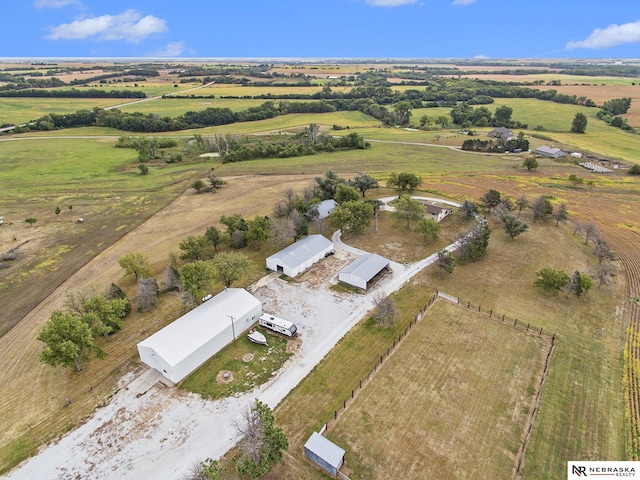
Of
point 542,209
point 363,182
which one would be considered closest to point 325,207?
point 363,182

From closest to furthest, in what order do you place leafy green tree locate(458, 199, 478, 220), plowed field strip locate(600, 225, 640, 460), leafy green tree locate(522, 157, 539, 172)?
plowed field strip locate(600, 225, 640, 460) → leafy green tree locate(458, 199, 478, 220) → leafy green tree locate(522, 157, 539, 172)

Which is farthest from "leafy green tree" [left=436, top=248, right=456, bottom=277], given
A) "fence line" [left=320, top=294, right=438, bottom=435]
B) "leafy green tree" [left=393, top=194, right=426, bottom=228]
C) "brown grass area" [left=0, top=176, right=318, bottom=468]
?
"brown grass area" [left=0, top=176, right=318, bottom=468]

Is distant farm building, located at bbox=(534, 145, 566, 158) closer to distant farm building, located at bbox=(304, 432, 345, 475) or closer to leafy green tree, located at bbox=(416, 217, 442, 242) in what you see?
leafy green tree, located at bbox=(416, 217, 442, 242)

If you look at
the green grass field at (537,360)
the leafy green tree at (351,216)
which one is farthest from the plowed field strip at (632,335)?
the leafy green tree at (351,216)

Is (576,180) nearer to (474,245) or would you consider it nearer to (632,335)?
(474,245)

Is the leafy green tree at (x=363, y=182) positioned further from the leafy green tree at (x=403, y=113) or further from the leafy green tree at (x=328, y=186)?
the leafy green tree at (x=403, y=113)
